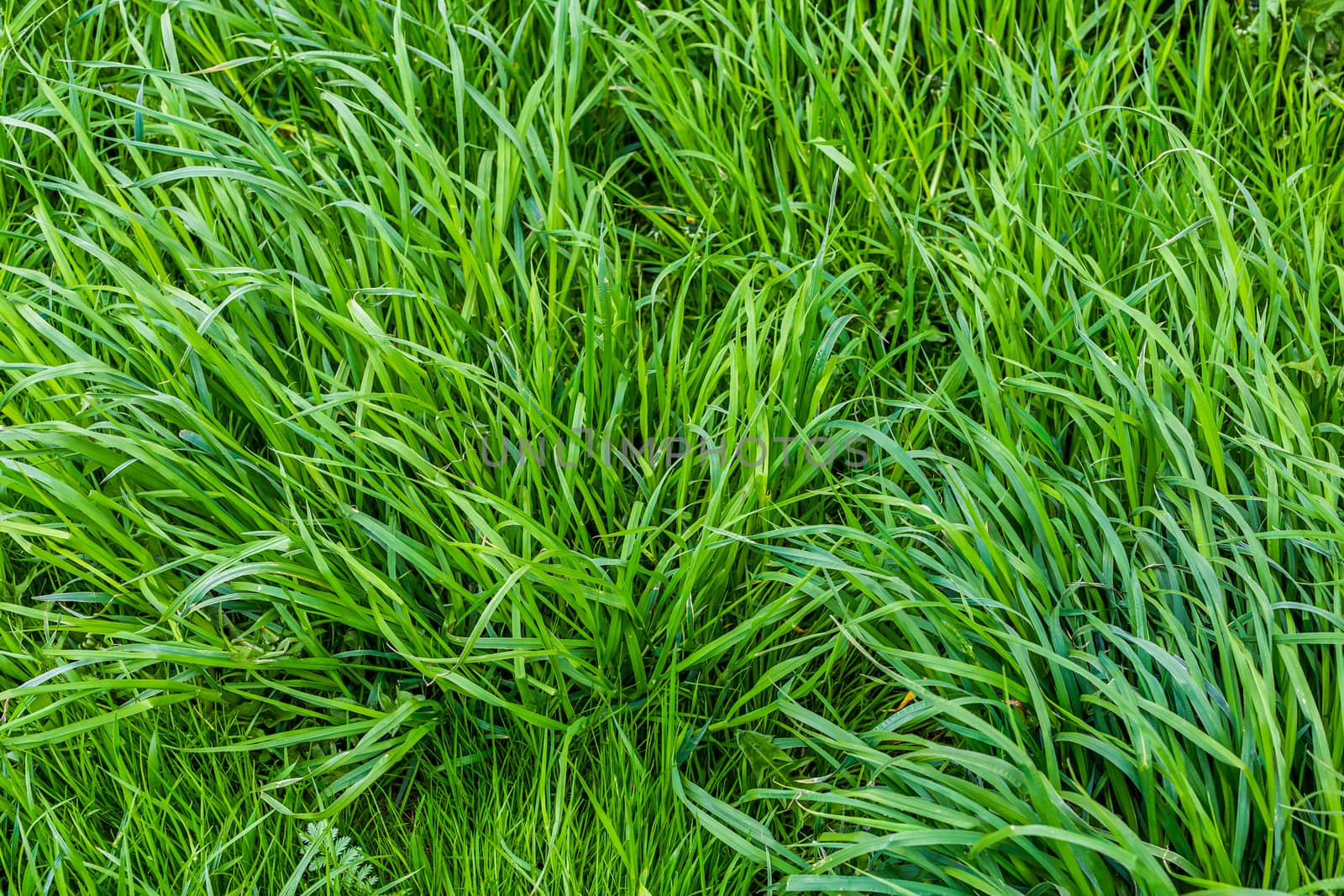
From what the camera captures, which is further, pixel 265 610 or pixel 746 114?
pixel 746 114

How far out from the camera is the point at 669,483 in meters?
1.93

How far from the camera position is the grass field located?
5.26 ft

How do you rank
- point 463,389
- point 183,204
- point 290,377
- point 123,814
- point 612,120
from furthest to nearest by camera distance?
point 612,120, point 183,204, point 290,377, point 463,389, point 123,814

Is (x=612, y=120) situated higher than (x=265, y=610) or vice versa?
(x=612, y=120)

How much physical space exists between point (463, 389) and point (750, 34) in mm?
1223

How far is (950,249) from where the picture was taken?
7.73 ft

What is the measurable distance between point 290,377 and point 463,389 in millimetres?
442

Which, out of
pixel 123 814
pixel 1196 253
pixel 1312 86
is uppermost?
pixel 1312 86

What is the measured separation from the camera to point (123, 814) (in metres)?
1.81

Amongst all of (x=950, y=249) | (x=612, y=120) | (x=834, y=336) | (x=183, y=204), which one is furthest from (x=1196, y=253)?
(x=183, y=204)

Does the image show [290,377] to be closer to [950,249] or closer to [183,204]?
[183,204]

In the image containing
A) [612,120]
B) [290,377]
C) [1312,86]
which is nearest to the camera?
[290,377]

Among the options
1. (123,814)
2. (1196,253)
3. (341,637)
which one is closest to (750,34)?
(1196,253)

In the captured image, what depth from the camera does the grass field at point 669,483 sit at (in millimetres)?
1603
